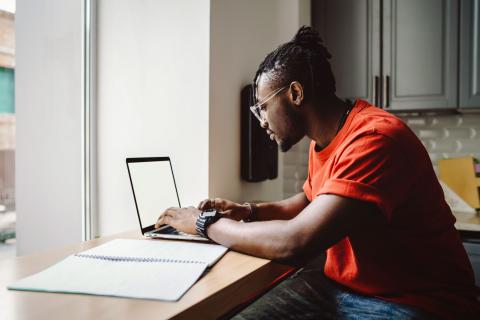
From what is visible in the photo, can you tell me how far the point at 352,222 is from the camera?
0.98 m

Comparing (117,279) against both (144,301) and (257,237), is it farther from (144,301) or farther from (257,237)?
(257,237)

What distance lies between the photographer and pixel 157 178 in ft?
5.24

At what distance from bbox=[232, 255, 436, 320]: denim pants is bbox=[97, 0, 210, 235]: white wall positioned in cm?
62

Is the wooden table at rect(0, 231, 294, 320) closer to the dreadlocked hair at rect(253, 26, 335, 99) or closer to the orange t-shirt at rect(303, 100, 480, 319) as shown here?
the orange t-shirt at rect(303, 100, 480, 319)

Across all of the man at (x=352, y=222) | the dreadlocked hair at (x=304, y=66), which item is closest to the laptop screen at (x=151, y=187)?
the man at (x=352, y=222)

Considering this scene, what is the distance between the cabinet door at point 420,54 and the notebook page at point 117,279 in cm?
173

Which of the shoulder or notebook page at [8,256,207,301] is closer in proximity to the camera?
notebook page at [8,256,207,301]

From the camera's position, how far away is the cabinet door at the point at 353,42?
94.3 inches

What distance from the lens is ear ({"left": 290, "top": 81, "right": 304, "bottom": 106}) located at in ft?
4.16

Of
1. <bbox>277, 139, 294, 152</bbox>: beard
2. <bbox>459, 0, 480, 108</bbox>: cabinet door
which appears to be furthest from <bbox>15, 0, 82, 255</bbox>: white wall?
<bbox>459, 0, 480, 108</bbox>: cabinet door

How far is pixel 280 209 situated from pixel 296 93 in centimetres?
48

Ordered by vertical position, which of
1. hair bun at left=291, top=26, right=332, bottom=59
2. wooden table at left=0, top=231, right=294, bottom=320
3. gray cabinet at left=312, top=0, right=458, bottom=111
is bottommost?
wooden table at left=0, top=231, right=294, bottom=320

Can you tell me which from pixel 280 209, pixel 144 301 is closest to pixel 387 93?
pixel 280 209

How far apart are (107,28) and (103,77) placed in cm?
22
